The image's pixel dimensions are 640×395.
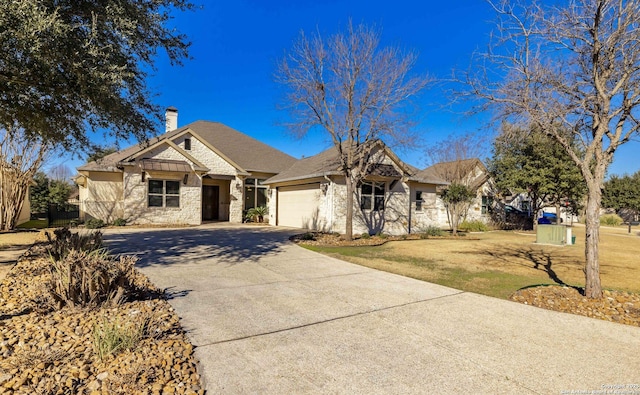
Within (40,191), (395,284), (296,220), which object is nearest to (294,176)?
(296,220)

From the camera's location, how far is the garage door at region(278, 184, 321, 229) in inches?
733

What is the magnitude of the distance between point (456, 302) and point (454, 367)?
2497mm

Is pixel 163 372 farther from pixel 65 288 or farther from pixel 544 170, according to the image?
pixel 544 170

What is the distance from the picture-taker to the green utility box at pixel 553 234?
15.4 metres

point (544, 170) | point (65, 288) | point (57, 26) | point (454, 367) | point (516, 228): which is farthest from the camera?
point (516, 228)

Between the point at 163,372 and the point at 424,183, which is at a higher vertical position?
the point at 424,183

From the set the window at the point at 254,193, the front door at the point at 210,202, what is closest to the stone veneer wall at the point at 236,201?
the window at the point at 254,193

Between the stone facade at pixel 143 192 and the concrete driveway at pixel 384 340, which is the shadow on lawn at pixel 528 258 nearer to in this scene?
the concrete driveway at pixel 384 340

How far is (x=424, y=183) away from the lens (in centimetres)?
2103

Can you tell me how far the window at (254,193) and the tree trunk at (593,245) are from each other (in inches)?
779

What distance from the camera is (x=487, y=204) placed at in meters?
26.6

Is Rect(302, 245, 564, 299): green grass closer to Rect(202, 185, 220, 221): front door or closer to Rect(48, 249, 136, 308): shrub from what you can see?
Rect(48, 249, 136, 308): shrub

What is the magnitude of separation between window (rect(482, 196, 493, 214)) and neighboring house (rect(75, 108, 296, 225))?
1716 cm

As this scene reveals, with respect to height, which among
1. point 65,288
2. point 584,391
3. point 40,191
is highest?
point 40,191
